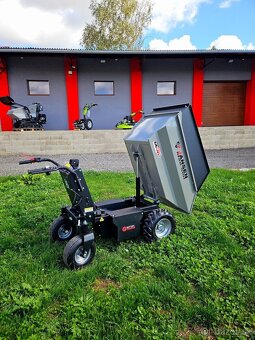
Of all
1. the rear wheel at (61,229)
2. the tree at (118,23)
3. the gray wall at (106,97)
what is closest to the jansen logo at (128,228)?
the rear wheel at (61,229)

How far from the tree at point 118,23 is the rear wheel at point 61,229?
2227 cm

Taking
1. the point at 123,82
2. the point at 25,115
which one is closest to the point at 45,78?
the point at 25,115

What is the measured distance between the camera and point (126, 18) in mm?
21531

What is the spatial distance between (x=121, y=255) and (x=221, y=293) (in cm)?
96

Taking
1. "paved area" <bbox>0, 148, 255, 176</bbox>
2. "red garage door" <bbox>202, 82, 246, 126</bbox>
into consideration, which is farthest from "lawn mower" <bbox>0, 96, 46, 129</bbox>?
"red garage door" <bbox>202, 82, 246, 126</bbox>

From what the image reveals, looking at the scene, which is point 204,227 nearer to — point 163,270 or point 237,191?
point 163,270

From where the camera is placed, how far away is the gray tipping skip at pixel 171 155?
8.34ft

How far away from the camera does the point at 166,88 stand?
1234 centimetres

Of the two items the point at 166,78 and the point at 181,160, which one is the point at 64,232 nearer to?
the point at 181,160

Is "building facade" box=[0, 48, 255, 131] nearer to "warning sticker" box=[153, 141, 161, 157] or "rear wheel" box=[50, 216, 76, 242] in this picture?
"warning sticker" box=[153, 141, 161, 157]

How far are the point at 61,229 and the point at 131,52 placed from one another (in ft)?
31.9

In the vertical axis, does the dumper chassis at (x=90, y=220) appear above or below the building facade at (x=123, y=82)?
below

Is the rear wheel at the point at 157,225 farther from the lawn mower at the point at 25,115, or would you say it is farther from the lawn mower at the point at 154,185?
the lawn mower at the point at 25,115

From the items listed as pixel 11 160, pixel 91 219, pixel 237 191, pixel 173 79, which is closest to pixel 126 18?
pixel 173 79
